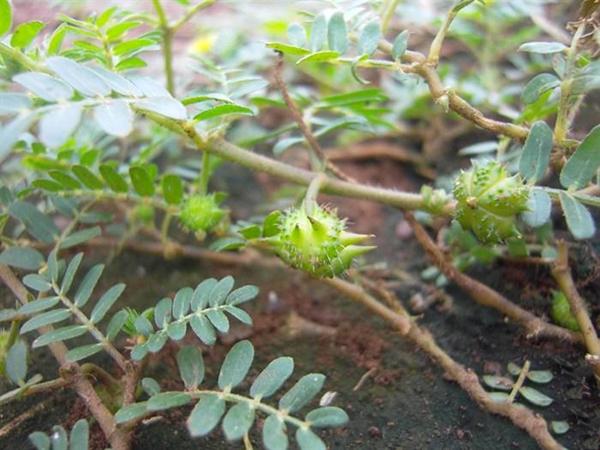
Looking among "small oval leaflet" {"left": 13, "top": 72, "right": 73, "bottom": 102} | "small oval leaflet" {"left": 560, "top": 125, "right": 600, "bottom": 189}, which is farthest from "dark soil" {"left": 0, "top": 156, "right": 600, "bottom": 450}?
"small oval leaflet" {"left": 13, "top": 72, "right": 73, "bottom": 102}

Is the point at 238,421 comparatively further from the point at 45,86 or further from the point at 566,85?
the point at 566,85

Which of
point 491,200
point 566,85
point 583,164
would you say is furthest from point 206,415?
point 566,85

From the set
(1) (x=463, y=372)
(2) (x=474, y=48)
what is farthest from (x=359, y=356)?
(2) (x=474, y=48)

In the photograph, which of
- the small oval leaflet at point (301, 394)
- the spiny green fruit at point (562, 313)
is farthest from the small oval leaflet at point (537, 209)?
the small oval leaflet at point (301, 394)

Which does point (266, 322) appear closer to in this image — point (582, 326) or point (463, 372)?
point (463, 372)

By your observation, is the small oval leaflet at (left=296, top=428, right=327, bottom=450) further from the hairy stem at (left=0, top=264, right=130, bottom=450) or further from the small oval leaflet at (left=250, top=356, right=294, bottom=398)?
the hairy stem at (left=0, top=264, right=130, bottom=450)

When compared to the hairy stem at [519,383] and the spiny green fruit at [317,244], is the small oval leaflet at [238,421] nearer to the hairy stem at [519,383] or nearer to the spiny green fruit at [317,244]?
the spiny green fruit at [317,244]
